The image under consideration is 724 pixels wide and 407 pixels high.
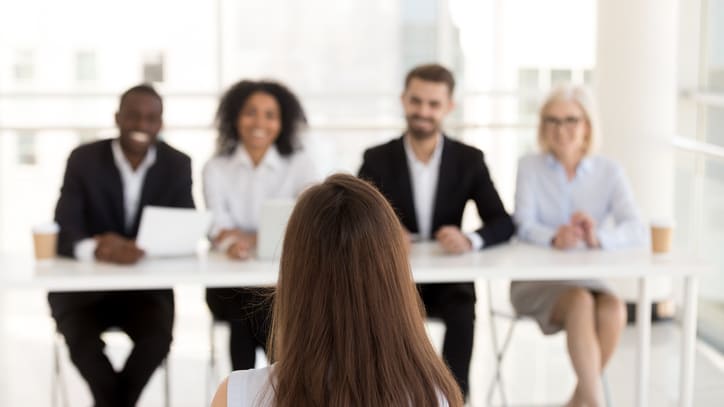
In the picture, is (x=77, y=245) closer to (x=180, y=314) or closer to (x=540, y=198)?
(x=540, y=198)

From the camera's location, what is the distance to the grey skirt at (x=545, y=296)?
3516 mm

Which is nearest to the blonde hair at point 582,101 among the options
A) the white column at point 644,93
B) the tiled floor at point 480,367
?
the tiled floor at point 480,367

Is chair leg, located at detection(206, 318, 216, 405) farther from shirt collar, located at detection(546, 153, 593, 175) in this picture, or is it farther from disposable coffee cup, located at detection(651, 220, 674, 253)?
disposable coffee cup, located at detection(651, 220, 674, 253)

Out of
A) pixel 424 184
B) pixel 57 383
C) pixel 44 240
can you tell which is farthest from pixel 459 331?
pixel 57 383

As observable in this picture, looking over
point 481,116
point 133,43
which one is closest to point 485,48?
point 481,116

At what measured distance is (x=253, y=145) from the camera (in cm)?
372

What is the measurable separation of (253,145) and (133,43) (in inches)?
233

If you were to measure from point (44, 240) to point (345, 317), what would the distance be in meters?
1.92

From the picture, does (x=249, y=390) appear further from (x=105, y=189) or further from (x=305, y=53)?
(x=305, y=53)

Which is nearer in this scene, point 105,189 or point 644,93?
point 105,189

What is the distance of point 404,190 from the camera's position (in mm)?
3686

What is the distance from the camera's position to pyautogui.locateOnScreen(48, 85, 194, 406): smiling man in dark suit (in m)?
3.21

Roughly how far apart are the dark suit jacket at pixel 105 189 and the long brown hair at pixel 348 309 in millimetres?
2057

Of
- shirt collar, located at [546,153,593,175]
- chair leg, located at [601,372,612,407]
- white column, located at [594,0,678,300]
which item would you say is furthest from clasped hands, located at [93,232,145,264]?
white column, located at [594,0,678,300]
